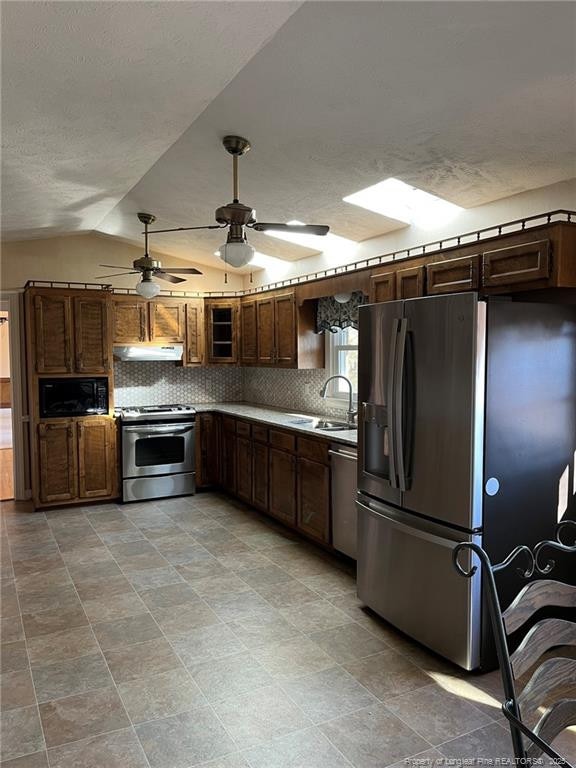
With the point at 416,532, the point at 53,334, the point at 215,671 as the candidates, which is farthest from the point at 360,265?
the point at 215,671

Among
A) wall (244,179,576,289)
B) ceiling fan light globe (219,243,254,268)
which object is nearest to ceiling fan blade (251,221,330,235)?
ceiling fan light globe (219,243,254,268)

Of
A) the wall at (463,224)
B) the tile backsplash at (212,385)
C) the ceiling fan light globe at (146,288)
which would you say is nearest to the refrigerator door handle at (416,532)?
the wall at (463,224)

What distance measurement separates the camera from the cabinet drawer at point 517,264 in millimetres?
2537

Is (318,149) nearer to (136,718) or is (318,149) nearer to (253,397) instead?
(136,718)

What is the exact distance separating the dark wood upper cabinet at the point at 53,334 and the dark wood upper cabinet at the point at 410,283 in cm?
344

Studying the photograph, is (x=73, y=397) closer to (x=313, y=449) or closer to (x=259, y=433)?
(x=259, y=433)

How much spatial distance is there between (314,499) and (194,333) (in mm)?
2804

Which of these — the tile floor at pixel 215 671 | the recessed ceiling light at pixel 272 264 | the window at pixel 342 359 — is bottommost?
the tile floor at pixel 215 671

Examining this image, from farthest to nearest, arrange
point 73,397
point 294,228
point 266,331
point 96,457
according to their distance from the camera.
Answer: point 266,331
point 96,457
point 73,397
point 294,228

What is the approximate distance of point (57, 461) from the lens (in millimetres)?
5496

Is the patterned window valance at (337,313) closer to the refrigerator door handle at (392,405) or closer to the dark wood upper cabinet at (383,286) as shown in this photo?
the dark wood upper cabinet at (383,286)

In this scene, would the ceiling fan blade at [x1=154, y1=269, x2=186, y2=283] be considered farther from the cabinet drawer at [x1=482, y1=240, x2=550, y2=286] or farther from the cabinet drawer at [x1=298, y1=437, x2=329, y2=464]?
the cabinet drawer at [x1=482, y1=240, x2=550, y2=286]

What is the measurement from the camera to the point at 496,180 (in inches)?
121

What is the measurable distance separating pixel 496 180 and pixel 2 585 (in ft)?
13.0
